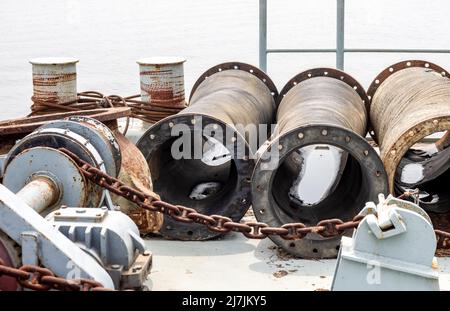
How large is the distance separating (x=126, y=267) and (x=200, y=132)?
5.61 ft

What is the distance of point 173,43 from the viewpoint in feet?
39.1

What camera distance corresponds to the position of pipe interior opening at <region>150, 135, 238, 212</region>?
18.9 feet

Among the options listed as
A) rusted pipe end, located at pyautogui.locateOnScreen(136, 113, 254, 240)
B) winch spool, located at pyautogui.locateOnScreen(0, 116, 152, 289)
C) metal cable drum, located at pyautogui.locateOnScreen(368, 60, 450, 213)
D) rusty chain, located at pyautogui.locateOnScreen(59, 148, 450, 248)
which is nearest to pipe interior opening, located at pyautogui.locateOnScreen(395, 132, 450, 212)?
metal cable drum, located at pyautogui.locateOnScreen(368, 60, 450, 213)

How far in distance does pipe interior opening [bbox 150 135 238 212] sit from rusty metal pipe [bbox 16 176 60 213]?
60.4 inches

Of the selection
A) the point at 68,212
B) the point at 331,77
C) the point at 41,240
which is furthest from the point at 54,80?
the point at 41,240

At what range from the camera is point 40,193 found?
3.88 metres

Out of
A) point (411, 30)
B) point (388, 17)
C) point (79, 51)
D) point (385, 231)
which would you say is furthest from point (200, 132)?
point (388, 17)

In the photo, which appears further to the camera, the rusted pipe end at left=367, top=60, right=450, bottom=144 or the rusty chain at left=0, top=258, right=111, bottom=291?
the rusted pipe end at left=367, top=60, right=450, bottom=144

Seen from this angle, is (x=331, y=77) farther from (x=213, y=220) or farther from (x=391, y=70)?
(x=213, y=220)

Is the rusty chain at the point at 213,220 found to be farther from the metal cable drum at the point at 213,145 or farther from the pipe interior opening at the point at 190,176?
the pipe interior opening at the point at 190,176

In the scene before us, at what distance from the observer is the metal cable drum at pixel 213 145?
519 cm

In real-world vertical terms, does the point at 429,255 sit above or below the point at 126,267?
above

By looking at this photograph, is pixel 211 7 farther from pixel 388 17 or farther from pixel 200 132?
pixel 200 132

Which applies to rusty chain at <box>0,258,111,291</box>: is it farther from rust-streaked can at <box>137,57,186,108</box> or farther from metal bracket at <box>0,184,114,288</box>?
rust-streaked can at <box>137,57,186,108</box>
